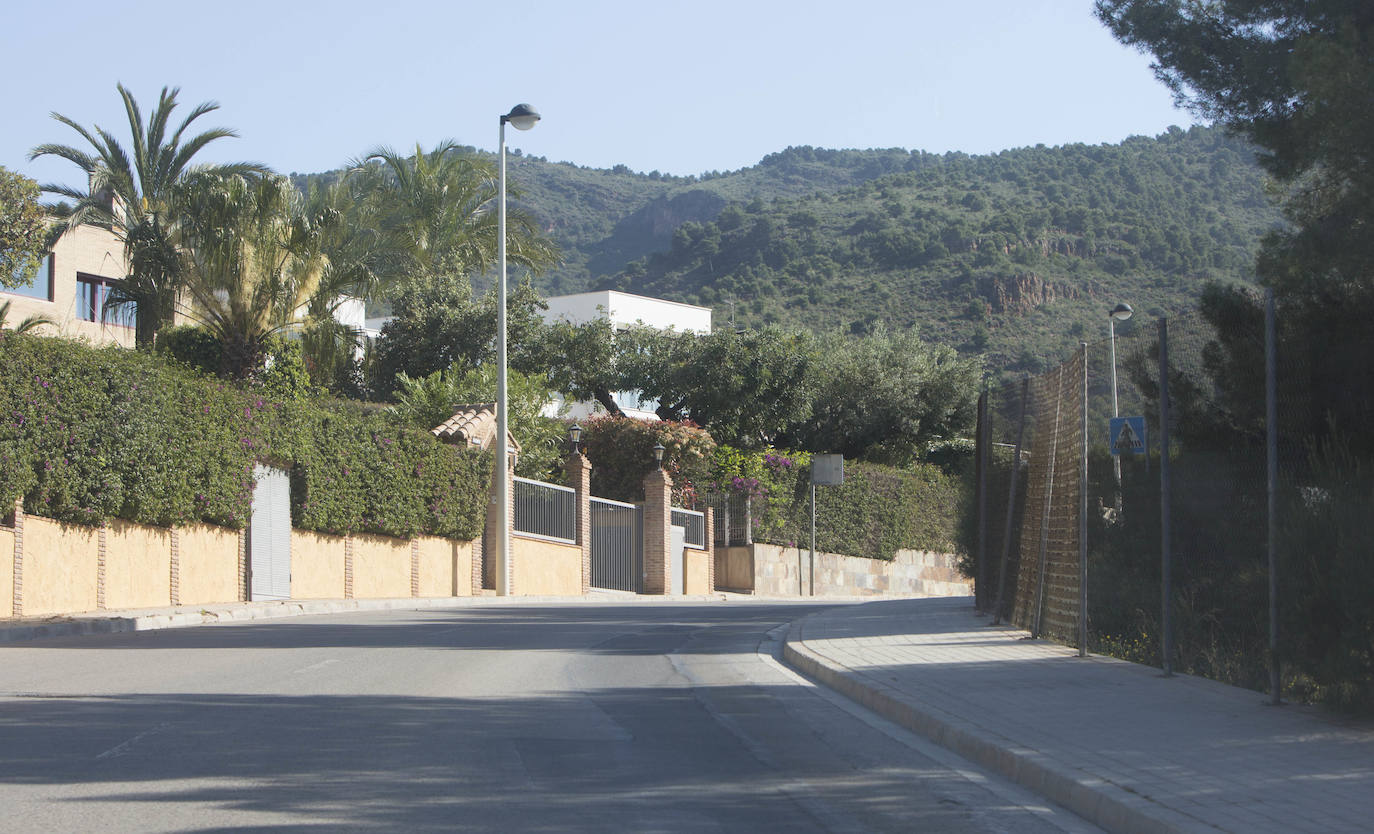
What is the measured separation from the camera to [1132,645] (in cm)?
1373

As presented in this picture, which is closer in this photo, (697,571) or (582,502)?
(582,502)

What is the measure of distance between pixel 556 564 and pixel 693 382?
12.2 meters

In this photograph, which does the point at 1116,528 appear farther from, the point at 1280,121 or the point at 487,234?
the point at 487,234

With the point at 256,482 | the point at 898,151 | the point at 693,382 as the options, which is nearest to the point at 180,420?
the point at 256,482

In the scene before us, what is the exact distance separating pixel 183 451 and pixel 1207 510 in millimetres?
16224

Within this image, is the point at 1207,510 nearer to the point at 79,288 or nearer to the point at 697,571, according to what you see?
the point at 697,571

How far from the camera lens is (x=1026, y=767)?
7.23 m

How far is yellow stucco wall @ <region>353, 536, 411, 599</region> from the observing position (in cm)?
2761

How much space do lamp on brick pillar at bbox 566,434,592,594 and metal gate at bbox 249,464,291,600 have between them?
10173mm

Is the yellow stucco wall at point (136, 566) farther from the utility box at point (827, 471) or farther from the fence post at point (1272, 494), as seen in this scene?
the utility box at point (827, 471)

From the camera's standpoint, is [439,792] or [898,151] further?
[898,151]

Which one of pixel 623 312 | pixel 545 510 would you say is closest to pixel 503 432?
pixel 545 510

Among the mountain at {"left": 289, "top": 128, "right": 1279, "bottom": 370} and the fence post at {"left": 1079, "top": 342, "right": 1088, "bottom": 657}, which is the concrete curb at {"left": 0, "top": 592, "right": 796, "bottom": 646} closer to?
the fence post at {"left": 1079, "top": 342, "right": 1088, "bottom": 657}

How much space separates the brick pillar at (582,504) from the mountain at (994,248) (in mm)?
32558
